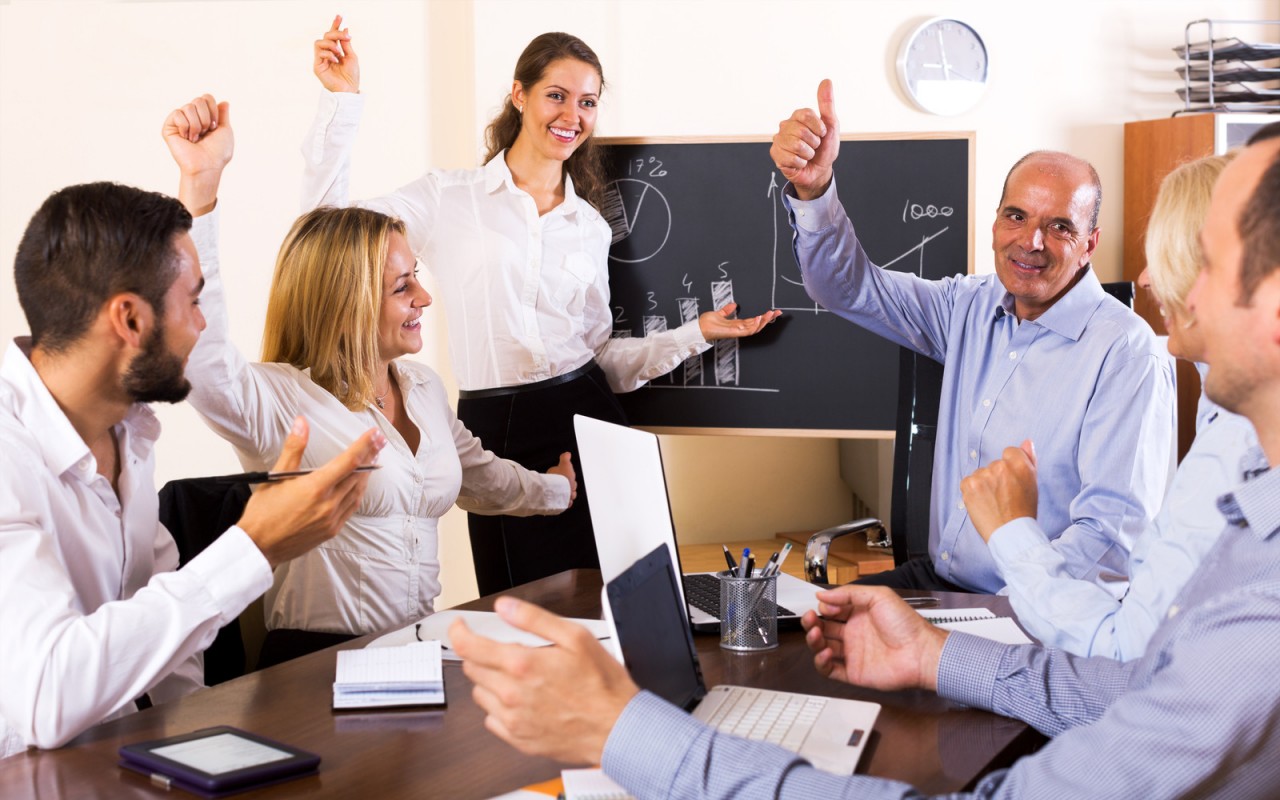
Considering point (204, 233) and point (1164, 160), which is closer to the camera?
point (204, 233)

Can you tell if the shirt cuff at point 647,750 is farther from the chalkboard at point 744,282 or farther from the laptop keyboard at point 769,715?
the chalkboard at point 744,282

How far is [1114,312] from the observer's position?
2445mm

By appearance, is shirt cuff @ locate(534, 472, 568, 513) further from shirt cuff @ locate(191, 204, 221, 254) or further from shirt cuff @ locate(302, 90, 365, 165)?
shirt cuff @ locate(302, 90, 365, 165)

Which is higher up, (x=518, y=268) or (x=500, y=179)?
(x=500, y=179)

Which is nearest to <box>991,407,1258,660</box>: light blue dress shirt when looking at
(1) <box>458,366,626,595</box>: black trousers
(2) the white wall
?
(1) <box>458,366,626,595</box>: black trousers

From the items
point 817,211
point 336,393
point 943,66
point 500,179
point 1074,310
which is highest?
point 943,66

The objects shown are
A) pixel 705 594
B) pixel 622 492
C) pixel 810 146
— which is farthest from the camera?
pixel 810 146

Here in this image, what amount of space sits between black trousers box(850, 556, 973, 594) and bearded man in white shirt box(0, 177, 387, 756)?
127 cm

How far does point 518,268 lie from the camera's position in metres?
3.15

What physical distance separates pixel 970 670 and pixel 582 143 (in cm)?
222

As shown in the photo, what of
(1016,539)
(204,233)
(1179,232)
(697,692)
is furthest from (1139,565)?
(204,233)

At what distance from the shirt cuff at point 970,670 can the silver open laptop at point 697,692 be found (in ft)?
0.33

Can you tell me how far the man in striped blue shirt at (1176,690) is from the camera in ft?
3.28

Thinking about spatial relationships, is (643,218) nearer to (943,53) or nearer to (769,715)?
(943,53)
